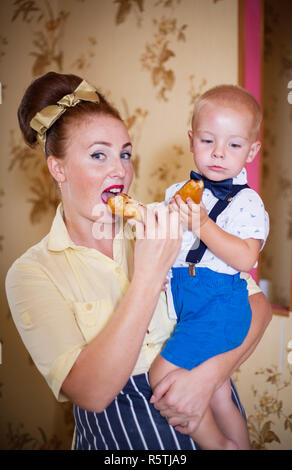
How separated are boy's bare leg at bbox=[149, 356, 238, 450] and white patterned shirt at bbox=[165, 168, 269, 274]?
0.96 feet

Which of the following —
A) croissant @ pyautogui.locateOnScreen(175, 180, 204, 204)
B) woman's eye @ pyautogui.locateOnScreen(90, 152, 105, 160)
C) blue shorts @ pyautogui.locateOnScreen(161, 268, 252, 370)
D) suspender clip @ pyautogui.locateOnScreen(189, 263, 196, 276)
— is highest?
woman's eye @ pyautogui.locateOnScreen(90, 152, 105, 160)

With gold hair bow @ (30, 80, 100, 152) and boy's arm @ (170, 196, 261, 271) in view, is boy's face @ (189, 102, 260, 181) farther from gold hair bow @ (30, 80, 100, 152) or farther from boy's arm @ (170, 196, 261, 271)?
gold hair bow @ (30, 80, 100, 152)

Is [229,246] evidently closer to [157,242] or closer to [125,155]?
[157,242]

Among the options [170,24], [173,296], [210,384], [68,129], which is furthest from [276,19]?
[210,384]

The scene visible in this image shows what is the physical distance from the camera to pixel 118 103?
7.48 feet

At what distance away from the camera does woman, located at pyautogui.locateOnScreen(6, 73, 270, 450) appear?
0.95 meters

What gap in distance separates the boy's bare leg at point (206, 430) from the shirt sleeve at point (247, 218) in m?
0.40

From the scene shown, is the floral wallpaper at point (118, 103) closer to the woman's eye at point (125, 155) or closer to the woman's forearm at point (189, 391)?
the woman's eye at point (125, 155)

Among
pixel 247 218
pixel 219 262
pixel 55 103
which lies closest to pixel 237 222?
pixel 247 218

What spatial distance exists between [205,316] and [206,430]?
0.94 feet

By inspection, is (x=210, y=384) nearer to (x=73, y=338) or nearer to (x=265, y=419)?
(x=73, y=338)

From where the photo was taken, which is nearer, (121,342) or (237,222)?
(121,342)

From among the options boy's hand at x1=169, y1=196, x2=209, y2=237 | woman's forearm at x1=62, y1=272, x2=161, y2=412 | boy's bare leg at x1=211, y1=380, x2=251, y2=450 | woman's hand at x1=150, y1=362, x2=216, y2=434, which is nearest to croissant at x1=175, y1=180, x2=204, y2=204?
boy's hand at x1=169, y1=196, x2=209, y2=237

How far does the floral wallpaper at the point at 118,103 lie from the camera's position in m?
2.00
